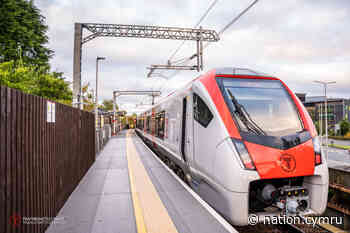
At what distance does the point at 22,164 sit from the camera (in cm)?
329

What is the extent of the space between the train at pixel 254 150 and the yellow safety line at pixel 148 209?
0.94 meters

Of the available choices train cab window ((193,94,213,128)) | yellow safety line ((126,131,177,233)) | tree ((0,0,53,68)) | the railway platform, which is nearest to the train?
train cab window ((193,94,213,128))

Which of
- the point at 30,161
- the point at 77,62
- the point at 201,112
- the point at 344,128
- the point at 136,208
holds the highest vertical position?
the point at 77,62

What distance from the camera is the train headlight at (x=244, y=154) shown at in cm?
402

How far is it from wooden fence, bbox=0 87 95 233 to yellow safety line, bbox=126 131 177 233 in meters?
1.56

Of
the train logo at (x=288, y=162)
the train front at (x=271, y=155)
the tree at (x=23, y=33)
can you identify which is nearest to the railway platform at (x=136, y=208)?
the train front at (x=271, y=155)

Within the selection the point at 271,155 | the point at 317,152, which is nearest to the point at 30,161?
the point at 271,155

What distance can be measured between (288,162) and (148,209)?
282cm

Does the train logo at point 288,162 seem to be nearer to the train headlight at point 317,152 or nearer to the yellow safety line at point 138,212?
the train headlight at point 317,152

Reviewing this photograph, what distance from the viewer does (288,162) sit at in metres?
4.26

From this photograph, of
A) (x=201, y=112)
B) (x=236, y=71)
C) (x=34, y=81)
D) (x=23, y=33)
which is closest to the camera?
(x=201, y=112)

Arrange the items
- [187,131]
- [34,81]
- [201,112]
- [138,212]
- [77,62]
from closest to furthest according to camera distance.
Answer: [138,212], [201,112], [187,131], [77,62], [34,81]

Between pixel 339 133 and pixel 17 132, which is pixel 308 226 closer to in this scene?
pixel 17 132

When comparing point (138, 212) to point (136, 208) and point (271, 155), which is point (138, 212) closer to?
point (136, 208)
